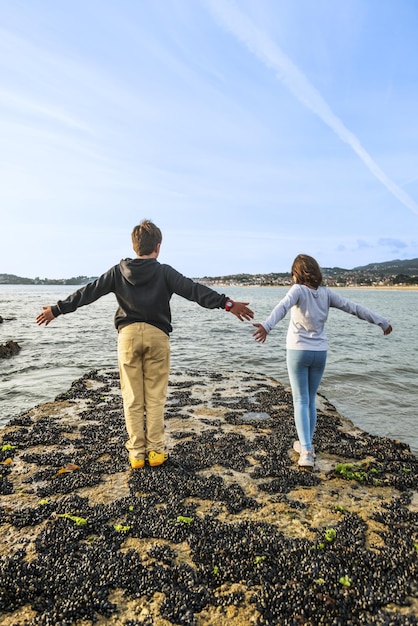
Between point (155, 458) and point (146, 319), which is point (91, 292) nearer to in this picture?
point (146, 319)

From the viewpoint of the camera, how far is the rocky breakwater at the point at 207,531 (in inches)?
130

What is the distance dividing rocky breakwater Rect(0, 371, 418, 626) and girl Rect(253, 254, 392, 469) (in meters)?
1.18

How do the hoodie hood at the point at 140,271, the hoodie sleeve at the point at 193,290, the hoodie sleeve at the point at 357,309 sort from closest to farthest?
the hoodie sleeve at the point at 193,290 < the hoodie hood at the point at 140,271 < the hoodie sleeve at the point at 357,309

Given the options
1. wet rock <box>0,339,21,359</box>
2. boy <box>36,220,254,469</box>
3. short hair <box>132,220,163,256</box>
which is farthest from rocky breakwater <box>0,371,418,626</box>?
wet rock <box>0,339,21,359</box>

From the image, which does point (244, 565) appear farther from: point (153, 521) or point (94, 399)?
point (94, 399)

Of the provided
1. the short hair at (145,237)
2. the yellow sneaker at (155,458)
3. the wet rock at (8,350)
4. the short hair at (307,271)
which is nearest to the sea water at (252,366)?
the wet rock at (8,350)

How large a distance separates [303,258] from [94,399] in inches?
297

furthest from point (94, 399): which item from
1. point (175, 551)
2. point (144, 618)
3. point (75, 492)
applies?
point (144, 618)

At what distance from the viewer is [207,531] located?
4.35m

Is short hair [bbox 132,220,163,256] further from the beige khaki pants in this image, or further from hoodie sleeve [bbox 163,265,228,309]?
the beige khaki pants

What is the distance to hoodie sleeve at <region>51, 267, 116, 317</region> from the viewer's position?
591cm

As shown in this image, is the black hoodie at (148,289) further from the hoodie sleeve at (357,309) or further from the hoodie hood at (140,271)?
the hoodie sleeve at (357,309)

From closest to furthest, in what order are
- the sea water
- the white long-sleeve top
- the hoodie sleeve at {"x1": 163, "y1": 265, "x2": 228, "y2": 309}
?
the hoodie sleeve at {"x1": 163, "y1": 265, "x2": 228, "y2": 309}
the white long-sleeve top
the sea water

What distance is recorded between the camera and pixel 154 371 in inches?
230
